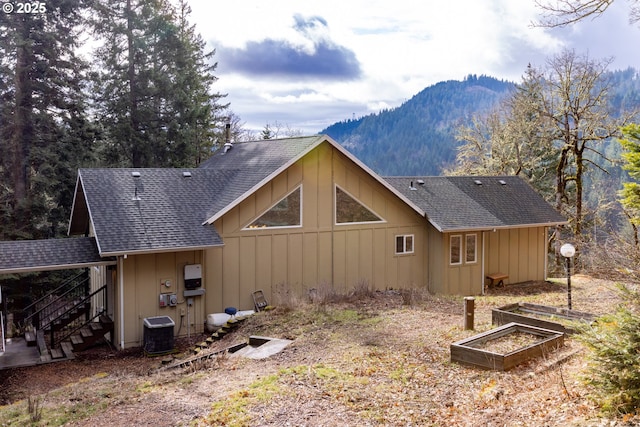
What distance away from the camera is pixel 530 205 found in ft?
74.4

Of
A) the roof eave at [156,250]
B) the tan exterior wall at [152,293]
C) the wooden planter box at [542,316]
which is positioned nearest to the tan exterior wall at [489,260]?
the wooden planter box at [542,316]

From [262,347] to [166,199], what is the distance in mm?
6426

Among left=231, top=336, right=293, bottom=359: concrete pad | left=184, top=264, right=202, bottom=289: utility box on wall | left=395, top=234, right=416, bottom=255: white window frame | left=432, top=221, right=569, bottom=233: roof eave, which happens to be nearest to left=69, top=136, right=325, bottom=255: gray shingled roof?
left=184, top=264, right=202, bottom=289: utility box on wall

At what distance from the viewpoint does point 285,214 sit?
54.5 ft

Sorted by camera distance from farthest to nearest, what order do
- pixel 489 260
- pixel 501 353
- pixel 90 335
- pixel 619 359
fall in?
1. pixel 489 260
2. pixel 90 335
3. pixel 501 353
4. pixel 619 359

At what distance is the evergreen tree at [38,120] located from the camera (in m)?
21.9

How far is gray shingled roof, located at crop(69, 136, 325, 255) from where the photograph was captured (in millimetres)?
14086

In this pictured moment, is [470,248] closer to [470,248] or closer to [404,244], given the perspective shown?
[470,248]

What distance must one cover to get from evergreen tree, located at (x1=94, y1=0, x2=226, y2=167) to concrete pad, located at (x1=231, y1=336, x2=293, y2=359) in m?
19.2

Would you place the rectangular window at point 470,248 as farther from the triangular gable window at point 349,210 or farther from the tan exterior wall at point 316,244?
the triangular gable window at point 349,210

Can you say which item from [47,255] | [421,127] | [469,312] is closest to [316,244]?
[469,312]

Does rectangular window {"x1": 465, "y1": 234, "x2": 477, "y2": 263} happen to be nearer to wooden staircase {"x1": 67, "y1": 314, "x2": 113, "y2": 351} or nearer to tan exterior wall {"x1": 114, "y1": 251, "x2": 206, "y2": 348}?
tan exterior wall {"x1": 114, "y1": 251, "x2": 206, "y2": 348}

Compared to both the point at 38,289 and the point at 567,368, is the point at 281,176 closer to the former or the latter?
the point at 567,368

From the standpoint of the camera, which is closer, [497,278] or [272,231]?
[272,231]
